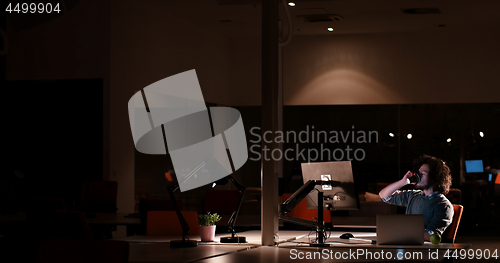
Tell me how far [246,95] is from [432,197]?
711 centimetres

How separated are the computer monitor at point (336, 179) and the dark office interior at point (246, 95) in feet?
5.72

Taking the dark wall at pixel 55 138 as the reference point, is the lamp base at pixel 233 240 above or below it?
below

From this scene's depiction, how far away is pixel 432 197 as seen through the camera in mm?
4242

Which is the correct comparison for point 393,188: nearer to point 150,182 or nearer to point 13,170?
point 150,182

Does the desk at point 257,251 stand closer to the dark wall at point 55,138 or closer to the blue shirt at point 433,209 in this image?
the blue shirt at point 433,209

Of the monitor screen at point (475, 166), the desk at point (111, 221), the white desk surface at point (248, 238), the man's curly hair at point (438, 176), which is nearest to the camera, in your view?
the white desk surface at point (248, 238)

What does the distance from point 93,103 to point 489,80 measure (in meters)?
6.81

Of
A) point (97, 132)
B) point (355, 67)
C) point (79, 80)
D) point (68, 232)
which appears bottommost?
point (68, 232)

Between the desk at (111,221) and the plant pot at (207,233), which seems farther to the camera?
the desk at (111,221)

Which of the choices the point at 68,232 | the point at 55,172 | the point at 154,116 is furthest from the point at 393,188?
the point at 55,172

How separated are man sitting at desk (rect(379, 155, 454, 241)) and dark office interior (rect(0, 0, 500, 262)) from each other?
1511 mm

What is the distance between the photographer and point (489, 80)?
9969mm

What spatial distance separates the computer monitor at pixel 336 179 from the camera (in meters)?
4.15

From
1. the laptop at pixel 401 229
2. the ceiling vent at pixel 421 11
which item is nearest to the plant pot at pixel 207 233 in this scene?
the laptop at pixel 401 229
